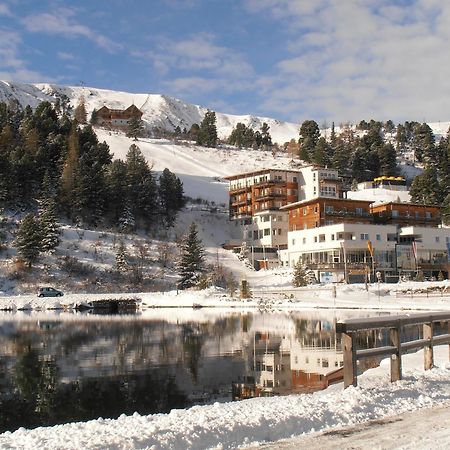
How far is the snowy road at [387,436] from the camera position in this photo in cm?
820

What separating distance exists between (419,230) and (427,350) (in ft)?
245

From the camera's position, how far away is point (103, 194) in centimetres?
8962

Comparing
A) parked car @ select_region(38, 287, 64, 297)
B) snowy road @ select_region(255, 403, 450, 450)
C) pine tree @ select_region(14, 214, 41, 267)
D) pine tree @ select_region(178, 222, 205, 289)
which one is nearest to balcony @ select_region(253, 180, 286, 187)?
→ pine tree @ select_region(178, 222, 205, 289)

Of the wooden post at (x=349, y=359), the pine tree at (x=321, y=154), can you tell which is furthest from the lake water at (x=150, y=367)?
the pine tree at (x=321, y=154)

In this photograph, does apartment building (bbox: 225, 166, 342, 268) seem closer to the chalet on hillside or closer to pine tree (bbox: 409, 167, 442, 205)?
pine tree (bbox: 409, 167, 442, 205)

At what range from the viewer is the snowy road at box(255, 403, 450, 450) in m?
8.20

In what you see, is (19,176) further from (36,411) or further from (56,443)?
(56,443)

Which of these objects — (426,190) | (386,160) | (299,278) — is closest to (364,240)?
(299,278)

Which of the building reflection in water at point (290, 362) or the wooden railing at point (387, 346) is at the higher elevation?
the wooden railing at point (387, 346)

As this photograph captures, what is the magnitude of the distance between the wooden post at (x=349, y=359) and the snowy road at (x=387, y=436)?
214 centimetres

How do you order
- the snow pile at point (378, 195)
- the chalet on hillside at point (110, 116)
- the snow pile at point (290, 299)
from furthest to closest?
the chalet on hillside at point (110, 116) → the snow pile at point (378, 195) → the snow pile at point (290, 299)

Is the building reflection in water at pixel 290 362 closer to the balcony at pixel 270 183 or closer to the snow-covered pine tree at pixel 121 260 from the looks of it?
the snow-covered pine tree at pixel 121 260

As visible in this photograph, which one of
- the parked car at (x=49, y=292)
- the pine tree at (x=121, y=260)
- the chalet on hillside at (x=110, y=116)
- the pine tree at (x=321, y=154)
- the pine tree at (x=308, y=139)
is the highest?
the chalet on hillside at (x=110, y=116)

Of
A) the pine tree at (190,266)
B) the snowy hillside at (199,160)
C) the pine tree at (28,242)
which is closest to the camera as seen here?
the pine tree at (28,242)
